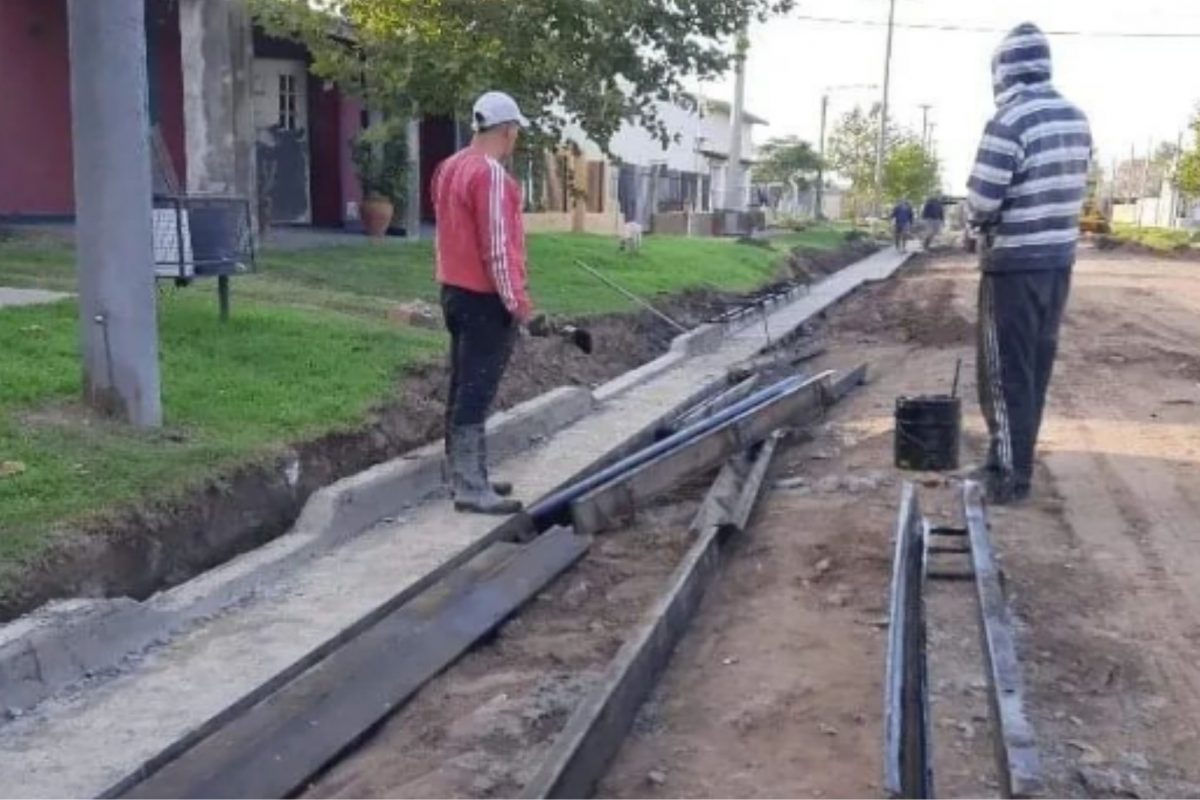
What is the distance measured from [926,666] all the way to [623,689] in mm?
1150

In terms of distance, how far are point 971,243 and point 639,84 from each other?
5871mm

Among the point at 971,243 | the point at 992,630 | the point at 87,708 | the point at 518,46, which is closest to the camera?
the point at 87,708

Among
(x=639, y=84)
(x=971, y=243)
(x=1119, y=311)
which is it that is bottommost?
(x=1119, y=311)

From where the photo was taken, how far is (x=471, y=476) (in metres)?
7.47

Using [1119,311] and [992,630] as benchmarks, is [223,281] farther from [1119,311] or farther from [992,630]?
[1119,311]

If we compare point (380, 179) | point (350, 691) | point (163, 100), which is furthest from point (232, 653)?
point (380, 179)

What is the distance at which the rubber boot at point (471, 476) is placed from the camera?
7.41 metres

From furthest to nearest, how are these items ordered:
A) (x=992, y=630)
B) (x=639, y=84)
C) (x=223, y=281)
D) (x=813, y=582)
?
(x=639, y=84), (x=223, y=281), (x=813, y=582), (x=992, y=630)

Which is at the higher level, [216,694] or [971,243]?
[971,243]

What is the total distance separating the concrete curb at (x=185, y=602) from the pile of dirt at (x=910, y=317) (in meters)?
9.28

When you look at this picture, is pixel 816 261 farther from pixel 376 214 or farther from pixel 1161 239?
pixel 1161 239

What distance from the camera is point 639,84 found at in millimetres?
13766

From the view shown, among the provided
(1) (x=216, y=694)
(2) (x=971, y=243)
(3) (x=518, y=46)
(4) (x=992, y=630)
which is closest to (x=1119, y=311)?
(3) (x=518, y=46)

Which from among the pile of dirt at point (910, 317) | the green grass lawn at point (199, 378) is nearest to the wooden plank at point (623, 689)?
the green grass lawn at point (199, 378)
